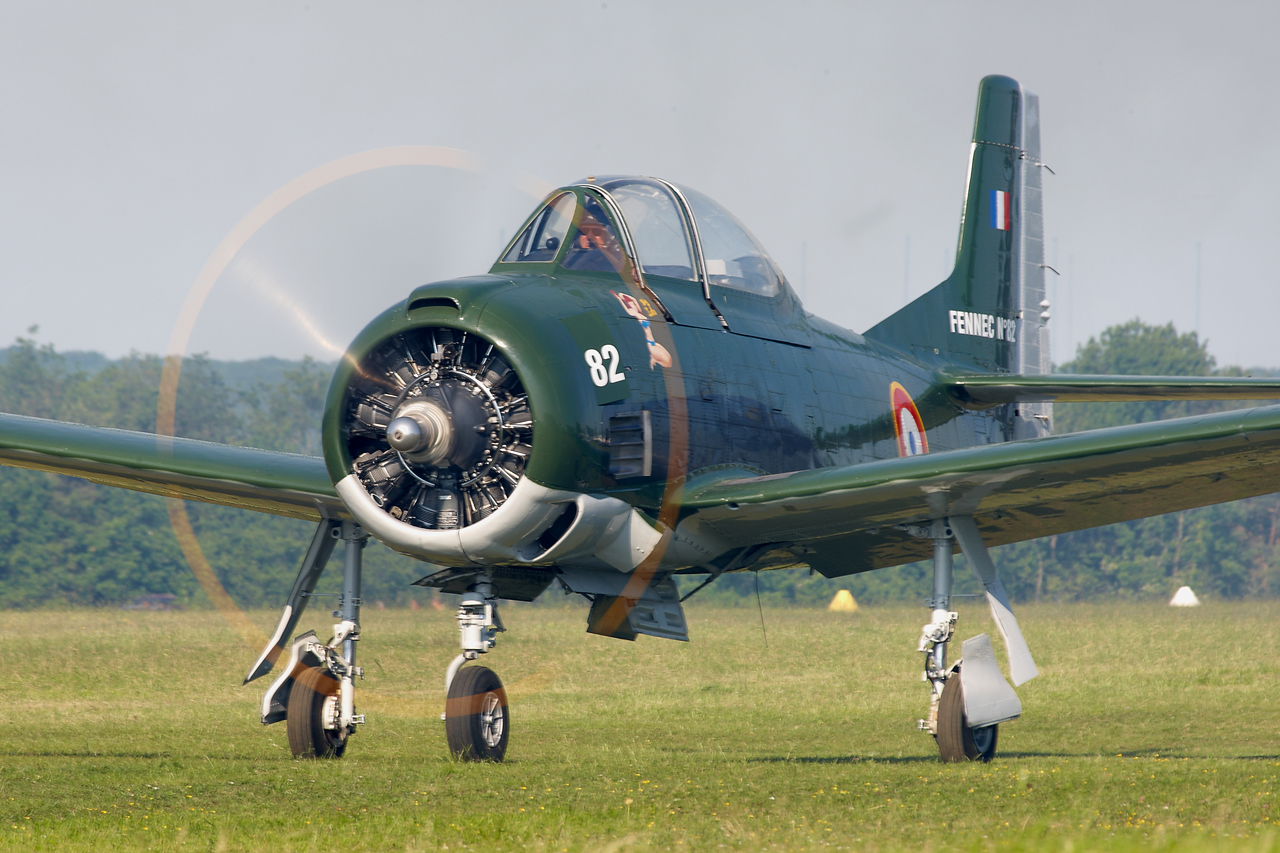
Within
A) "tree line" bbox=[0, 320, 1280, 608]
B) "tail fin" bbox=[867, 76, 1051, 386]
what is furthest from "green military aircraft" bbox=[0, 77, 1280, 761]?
"tree line" bbox=[0, 320, 1280, 608]

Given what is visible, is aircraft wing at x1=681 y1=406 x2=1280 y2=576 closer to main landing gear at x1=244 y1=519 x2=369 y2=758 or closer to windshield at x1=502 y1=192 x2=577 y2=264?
windshield at x1=502 y1=192 x2=577 y2=264

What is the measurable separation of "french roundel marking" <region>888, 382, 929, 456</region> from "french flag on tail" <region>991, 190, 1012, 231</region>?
4.57 meters

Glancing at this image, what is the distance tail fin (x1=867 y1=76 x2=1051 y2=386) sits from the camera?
16.7 metres

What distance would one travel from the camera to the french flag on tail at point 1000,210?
17.9 meters

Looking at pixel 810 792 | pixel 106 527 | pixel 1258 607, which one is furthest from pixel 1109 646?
pixel 106 527

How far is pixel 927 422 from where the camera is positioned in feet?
47.6

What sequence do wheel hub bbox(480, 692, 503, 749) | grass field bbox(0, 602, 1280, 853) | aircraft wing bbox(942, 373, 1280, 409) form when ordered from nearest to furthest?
grass field bbox(0, 602, 1280, 853)
wheel hub bbox(480, 692, 503, 749)
aircraft wing bbox(942, 373, 1280, 409)

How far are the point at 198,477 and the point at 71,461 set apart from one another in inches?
46.9

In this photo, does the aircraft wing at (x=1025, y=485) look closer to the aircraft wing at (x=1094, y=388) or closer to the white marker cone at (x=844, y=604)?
the aircraft wing at (x=1094, y=388)

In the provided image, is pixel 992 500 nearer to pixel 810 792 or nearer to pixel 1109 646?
pixel 810 792

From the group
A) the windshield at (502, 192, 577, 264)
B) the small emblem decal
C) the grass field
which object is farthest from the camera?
the windshield at (502, 192, 577, 264)

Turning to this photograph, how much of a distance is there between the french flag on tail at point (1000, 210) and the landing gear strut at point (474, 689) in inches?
391

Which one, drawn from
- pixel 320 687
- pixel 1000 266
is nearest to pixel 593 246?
pixel 320 687

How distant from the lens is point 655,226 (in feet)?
36.6
